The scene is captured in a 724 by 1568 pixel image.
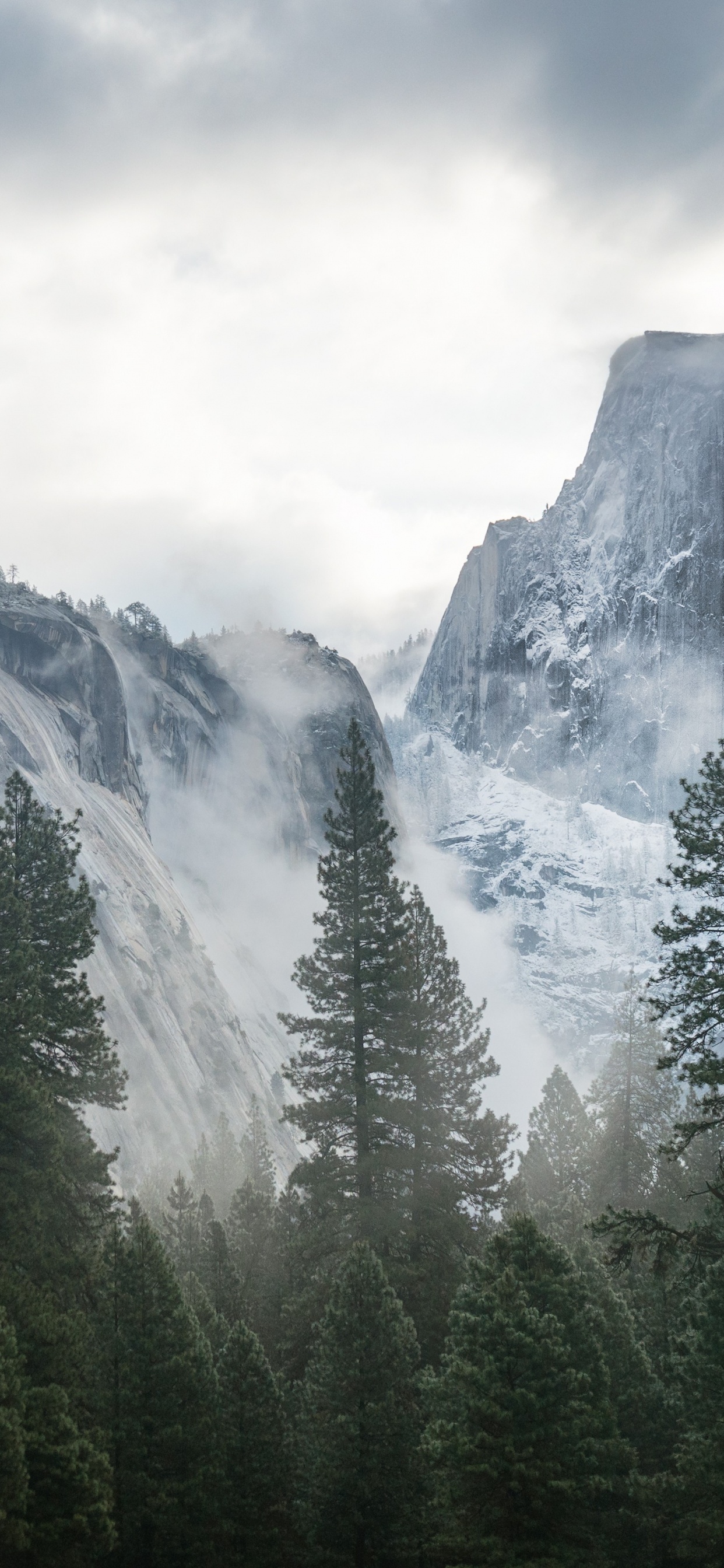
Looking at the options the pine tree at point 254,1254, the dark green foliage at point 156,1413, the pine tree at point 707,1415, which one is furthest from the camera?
the pine tree at point 254,1254

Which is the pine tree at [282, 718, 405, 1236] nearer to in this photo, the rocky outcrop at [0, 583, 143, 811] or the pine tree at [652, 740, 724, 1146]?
the pine tree at [652, 740, 724, 1146]

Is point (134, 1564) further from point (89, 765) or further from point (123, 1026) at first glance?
point (89, 765)

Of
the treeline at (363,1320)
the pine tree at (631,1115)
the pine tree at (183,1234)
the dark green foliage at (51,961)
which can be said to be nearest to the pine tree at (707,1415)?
the treeline at (363,1320)

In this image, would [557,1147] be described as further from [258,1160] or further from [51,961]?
[51,961]

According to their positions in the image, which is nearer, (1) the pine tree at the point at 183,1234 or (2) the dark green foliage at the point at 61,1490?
(2) the dark green foliage at the point at 61,1490

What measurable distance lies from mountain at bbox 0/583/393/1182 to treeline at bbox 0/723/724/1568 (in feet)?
132

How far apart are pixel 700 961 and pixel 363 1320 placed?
894cm

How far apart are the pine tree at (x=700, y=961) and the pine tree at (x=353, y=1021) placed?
8074 mm

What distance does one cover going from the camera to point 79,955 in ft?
65.7

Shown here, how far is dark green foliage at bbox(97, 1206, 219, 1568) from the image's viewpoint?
1644 centimetres

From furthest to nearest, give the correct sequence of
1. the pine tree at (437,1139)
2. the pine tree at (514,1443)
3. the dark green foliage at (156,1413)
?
the pine tree at (437,1139)
the dark green foliage at (156,1413)
the pine tree at (514,1443)

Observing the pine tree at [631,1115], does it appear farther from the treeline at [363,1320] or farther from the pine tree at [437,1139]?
the pine tree at [437,1139]

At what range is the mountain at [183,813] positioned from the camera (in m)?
74.9

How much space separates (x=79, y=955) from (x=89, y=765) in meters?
79.0
